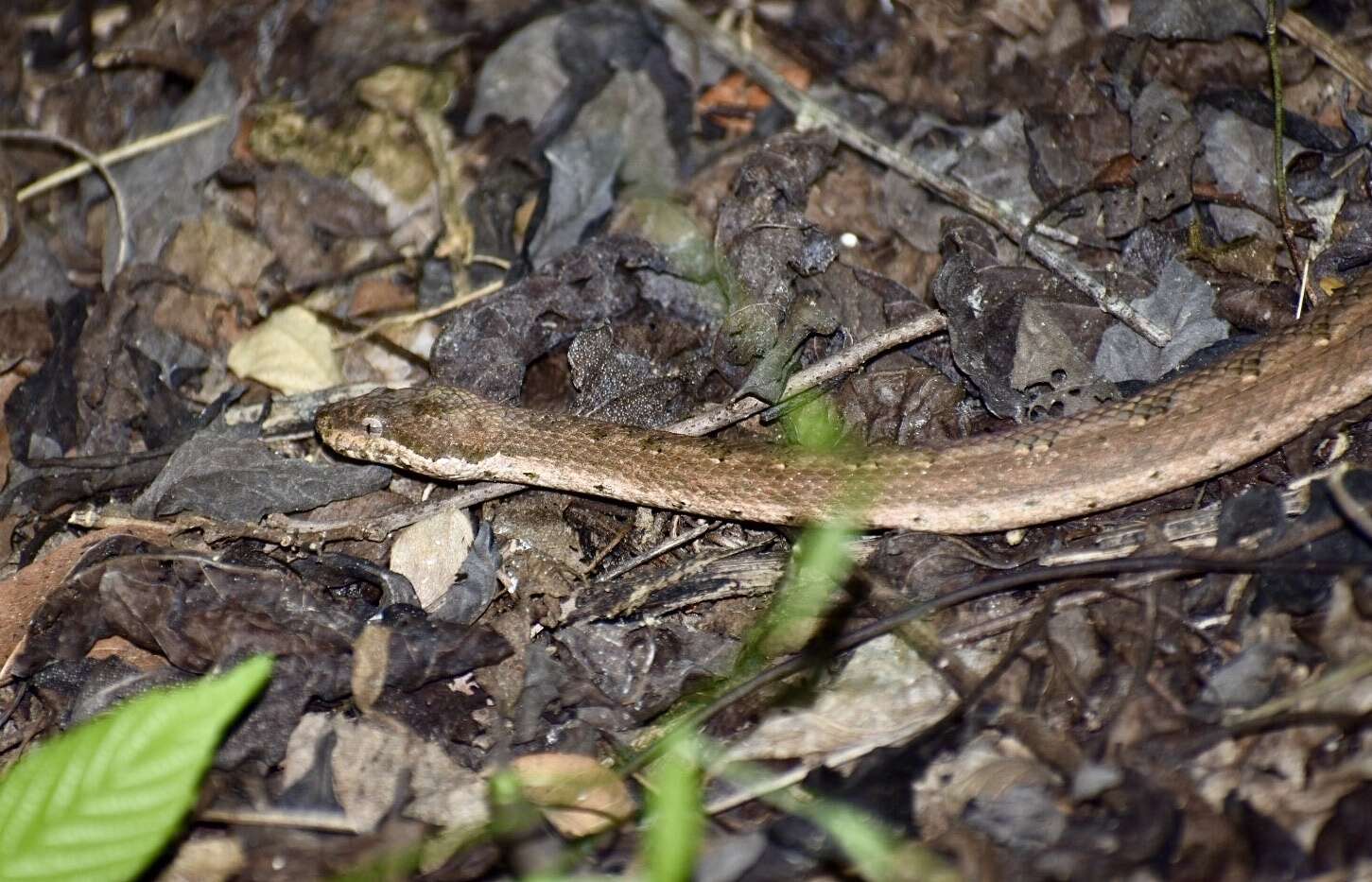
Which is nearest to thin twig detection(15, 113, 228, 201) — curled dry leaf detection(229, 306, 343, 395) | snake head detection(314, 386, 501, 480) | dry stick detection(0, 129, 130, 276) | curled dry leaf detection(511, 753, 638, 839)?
dry stick detection(0, 129, 130, 276)

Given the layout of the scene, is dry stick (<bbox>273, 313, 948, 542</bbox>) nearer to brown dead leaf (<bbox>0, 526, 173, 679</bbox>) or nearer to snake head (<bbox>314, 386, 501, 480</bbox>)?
snake head (<bbox>314, 386, 501, 480</bbox>)

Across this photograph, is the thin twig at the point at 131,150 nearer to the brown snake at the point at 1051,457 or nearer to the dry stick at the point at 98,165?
the dry stick at the point at 98,165

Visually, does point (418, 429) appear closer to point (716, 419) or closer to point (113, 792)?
point (716, 419)

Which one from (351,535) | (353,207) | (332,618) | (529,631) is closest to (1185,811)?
(529,631)

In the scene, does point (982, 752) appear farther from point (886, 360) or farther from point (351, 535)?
point (351, 535)

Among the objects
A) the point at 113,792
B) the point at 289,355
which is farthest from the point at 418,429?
the point at 113,792

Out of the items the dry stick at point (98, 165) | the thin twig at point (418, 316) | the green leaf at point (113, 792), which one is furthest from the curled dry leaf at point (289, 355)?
the green leaf at point (113, 792)
